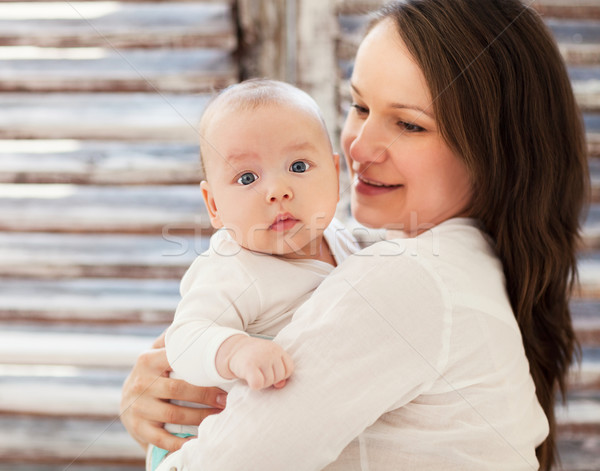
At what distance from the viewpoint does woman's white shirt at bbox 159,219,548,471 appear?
0.96 metres

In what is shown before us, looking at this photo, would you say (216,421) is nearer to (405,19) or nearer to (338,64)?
(405,19)

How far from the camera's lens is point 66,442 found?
2195 mm

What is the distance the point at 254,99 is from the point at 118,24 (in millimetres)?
925

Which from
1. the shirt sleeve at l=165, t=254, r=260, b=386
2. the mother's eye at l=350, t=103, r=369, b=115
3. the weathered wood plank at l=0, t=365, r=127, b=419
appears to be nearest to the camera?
the shirt sleeve at l=165, t=254, r=260, b=386

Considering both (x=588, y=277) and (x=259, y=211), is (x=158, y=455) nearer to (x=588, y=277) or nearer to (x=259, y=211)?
(x=259, y=211)

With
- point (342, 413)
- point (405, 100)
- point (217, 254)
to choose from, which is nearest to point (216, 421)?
point (342, 413)

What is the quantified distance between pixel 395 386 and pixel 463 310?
A: 181mm

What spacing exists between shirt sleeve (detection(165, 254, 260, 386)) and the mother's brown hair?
1.71 feet

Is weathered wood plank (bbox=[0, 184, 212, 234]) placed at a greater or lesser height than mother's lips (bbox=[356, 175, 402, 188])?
lesser

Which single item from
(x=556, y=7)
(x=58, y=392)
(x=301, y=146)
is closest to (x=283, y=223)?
(x=301, y=146)

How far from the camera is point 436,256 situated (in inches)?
43.6

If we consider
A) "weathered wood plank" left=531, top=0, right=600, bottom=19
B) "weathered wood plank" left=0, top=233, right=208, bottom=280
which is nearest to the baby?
"weathered wood plank" left=0, top=233, right=208, bottom=280

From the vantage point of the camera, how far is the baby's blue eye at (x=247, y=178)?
1206 millimetres

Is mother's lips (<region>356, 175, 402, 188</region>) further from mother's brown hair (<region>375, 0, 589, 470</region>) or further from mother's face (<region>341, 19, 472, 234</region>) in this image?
mother's brown hair (<region>375, 0, 589, 470</region>)
